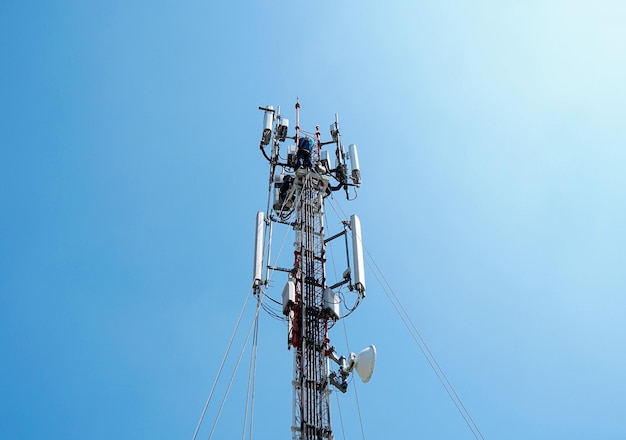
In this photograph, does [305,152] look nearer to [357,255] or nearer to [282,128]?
[282,128]

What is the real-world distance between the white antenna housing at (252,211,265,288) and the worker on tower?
3440mm

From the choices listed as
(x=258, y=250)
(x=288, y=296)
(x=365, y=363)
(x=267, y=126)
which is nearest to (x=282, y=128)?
(x=267, y=126)

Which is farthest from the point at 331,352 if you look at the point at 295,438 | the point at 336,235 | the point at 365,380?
the point at 336,235

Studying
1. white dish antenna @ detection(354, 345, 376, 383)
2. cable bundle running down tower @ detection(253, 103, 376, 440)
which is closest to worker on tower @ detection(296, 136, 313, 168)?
cable bundle running down tower @ detection(253, 103, 376, 440)

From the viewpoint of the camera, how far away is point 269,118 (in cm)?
3028

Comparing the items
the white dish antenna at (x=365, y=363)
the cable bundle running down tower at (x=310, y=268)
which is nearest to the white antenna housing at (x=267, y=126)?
the cable bundle running down tower at (x=310, y=268)

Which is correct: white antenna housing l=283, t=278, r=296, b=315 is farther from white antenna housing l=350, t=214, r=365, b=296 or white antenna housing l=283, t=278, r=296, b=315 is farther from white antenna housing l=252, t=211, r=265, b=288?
white antenna housing l=350, t=214, r=365, b=296

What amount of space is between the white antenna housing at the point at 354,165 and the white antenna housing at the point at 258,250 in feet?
16.1

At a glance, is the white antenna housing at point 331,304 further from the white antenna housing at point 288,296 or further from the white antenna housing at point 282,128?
the white antenna housing at point 282,128

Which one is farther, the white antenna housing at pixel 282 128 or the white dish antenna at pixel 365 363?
the white antenna housing at pixel 282 128

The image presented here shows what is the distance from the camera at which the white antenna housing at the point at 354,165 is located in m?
30.1

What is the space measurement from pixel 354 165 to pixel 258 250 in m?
6.74

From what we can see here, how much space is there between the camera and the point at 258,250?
85.8 ft

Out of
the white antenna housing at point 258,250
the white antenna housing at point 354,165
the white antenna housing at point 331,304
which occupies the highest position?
the white antenna housing at point 354,165
